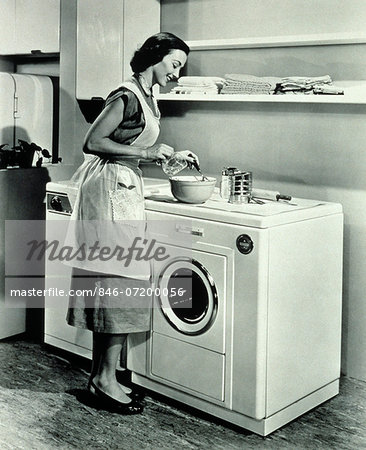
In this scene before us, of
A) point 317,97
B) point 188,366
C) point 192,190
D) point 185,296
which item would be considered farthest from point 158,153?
point 188,366

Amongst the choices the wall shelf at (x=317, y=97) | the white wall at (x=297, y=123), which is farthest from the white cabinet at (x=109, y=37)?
the wall shelf at (x=317, y=97)

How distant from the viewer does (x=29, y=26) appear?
439 centimetres

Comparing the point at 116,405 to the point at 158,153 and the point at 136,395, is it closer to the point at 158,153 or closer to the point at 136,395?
the point at 136,395

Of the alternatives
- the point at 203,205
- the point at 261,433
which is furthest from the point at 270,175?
the point at 261,433

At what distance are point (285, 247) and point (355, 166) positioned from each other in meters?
0.74

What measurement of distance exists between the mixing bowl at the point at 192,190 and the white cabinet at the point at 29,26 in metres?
1.81

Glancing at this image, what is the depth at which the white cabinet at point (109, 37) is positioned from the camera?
3.75m

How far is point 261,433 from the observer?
2.74 metres

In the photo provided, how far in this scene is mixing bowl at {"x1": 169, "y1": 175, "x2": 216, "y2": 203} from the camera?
294 cm

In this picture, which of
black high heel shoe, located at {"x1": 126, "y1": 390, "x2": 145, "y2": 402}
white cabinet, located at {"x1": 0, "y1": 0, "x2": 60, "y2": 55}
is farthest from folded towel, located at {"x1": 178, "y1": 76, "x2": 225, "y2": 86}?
black high heel shoe, located at {"x1": 126, "y1": 390, "x2": 145, "y2": 402}

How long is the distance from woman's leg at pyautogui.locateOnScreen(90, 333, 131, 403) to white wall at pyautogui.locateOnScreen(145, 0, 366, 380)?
3.85 ft

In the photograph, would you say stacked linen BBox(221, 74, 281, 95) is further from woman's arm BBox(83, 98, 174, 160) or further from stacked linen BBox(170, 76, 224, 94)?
woman's arm BBox(83, 98, 174, 160)

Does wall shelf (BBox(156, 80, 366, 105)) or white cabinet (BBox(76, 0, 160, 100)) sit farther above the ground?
white cabinet (BBox(76, 0, 160, 100))

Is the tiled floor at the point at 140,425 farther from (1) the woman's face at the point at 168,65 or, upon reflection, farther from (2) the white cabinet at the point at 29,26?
(2) the white cabinet at the point at 29,26
